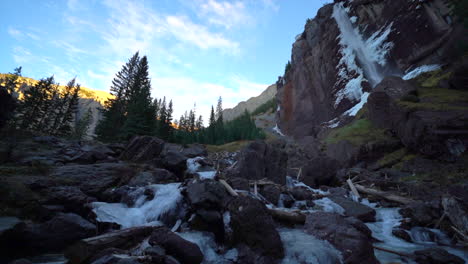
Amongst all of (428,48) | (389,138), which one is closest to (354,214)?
(389,138)

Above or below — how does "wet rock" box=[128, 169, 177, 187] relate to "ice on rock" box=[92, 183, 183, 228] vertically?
above

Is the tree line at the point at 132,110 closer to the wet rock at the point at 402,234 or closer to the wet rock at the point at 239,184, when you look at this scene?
the wet rock at the point at 239,184

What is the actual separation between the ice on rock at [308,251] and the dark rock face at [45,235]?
21.3ft

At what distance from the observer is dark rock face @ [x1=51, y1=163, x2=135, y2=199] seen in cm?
1003

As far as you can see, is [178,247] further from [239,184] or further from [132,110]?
[132,110]

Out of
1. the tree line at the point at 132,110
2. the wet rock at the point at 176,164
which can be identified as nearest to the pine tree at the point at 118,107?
the tree line at the point at 132,110

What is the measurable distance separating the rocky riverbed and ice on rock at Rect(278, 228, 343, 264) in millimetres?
29

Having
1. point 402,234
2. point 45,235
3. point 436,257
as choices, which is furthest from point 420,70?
point 45,235

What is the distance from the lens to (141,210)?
28.4 ft

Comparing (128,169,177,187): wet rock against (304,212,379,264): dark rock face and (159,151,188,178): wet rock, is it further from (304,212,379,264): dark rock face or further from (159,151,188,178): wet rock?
(304,212,379,264): dark rock face

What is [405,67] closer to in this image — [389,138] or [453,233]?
[389,138]

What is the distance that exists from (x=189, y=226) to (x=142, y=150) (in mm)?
13485

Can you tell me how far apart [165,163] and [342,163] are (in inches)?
781

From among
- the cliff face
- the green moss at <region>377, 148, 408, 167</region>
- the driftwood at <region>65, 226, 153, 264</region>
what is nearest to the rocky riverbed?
the driftwood at <region>65, 226, 153, 264</region>
